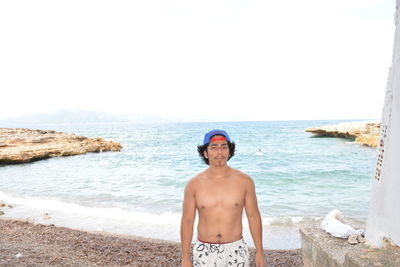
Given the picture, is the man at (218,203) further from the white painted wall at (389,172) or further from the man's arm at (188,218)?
the white painted wall at (389,172)

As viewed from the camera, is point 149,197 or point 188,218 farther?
point 149,197

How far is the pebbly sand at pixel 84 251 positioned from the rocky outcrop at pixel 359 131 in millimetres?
35506

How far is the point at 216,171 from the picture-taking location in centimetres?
288

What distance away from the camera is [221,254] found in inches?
110

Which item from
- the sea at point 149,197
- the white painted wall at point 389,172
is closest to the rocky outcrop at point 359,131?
the sea at point 149,197

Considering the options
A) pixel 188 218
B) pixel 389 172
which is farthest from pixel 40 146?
pixel 389 172

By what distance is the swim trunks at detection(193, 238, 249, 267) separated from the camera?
2775 millimetres

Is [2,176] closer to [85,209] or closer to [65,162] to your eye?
[65,162]

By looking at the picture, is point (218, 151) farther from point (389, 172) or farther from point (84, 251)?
point (84, 251)

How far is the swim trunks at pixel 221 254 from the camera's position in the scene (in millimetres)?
2775

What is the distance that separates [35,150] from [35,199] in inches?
693

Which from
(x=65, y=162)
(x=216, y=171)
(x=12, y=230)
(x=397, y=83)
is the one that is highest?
(x=397, y=83)

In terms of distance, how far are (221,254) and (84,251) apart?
183 inches

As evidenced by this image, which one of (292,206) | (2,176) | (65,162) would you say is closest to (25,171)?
(2,176)
